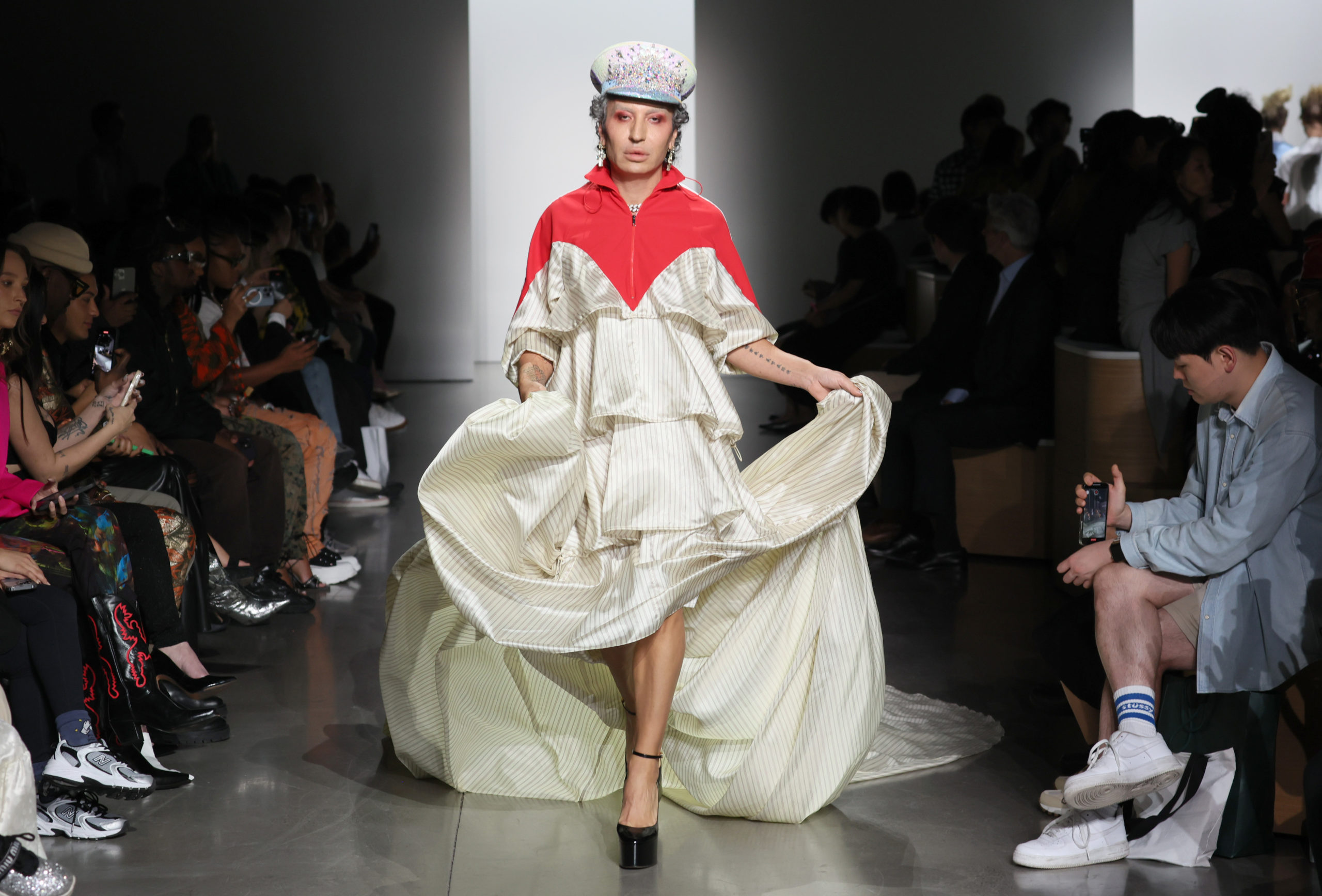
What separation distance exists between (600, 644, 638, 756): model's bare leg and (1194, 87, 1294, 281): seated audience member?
2.50 meters

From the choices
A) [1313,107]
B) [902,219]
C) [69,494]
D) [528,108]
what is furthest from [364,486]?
[1313,107]

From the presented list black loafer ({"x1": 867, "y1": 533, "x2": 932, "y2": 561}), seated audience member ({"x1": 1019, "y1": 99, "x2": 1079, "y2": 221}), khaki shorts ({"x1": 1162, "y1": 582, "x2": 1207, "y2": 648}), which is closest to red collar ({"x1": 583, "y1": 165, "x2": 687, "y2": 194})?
khaki shorts ({"x1": 1162, "y1": 582, "x2": 1207, "y2": 648})

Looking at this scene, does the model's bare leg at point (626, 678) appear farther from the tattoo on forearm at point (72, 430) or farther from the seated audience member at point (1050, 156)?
the seated audience member at point (1050, 156)

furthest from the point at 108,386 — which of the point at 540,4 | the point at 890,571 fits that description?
the point at 540,4

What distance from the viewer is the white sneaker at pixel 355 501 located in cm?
572

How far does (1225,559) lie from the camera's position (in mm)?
2404

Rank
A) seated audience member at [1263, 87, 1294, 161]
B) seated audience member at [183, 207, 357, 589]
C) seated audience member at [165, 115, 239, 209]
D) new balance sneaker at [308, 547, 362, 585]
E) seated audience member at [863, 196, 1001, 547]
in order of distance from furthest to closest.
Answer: seated audience member at [1263, 87, 1294, 161] < seated audience member at [165, 115, 239, 209] < seated audience member at [863, 196, 1001, 547] < new balance sneaker at [308, 547, 362, 585] < seated audience member at [183, 207, 357, 589]

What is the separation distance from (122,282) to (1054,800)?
2.80 meters

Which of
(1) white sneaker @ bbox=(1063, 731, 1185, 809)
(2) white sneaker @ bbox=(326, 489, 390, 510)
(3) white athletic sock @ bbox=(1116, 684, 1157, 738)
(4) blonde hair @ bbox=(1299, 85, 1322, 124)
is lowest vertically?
(2) white sneaker @ bbox=(326, 489, 390, 510)

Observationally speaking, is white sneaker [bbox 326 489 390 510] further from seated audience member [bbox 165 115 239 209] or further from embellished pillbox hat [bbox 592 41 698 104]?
embellished pillbox hat [bbox 592 41 698 104]

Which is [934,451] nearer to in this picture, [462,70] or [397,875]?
[397,875]

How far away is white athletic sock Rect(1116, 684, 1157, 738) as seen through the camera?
7.58ft

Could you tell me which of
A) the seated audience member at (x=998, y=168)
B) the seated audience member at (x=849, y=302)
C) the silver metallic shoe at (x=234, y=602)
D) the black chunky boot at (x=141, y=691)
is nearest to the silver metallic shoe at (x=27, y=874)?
the black chunky boot at (x=141, y=691)

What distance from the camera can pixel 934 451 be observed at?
4.73 metres
